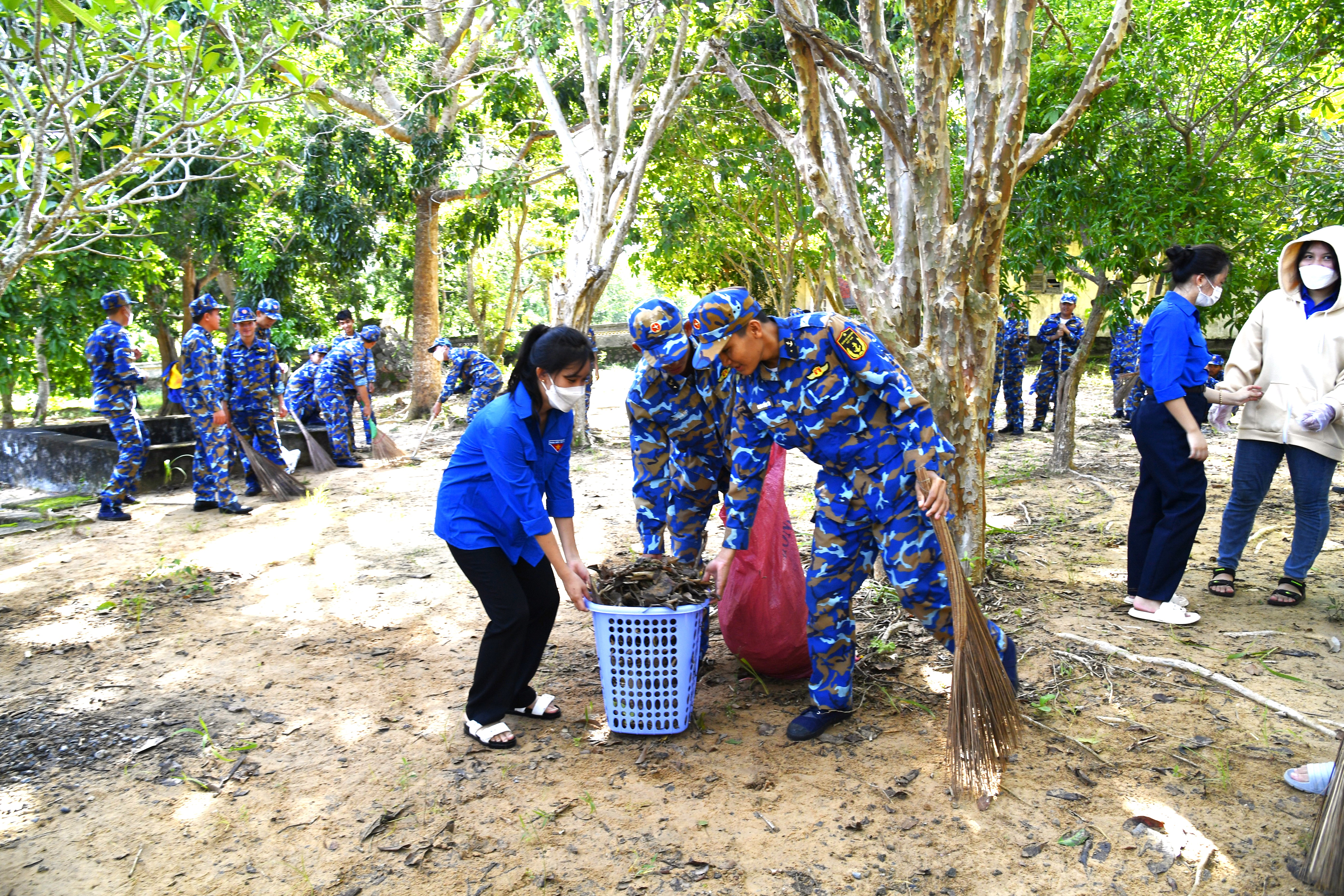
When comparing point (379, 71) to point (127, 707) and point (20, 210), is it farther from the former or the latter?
point (127, 707)

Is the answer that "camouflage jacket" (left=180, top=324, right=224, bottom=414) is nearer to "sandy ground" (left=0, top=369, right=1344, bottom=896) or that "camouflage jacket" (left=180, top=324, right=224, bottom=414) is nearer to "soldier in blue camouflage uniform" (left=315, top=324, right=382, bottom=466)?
"sandy ground" (left=0, top=369, right=1344, bottom=896)

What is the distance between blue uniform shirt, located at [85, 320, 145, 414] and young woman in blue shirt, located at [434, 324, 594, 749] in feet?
A: 16.7

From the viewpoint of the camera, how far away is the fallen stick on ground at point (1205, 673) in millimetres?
3064

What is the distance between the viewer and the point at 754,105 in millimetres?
4855

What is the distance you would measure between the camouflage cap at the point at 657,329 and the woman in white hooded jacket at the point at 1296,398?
2.72 metres

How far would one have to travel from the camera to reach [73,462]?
26.3 ft

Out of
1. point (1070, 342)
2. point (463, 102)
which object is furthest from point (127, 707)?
point (463, 102)

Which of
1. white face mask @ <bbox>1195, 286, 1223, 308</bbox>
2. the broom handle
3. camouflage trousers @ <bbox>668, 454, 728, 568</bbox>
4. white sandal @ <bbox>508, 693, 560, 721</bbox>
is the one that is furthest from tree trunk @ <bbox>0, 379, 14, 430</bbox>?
white face mask @ <bbox>1195, 286, 1223, 308</bbox>

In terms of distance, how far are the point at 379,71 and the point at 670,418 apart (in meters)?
10.2

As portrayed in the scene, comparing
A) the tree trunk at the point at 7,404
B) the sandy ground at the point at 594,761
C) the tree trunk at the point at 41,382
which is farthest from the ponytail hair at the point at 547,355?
the tree trunk at the point at 7,404

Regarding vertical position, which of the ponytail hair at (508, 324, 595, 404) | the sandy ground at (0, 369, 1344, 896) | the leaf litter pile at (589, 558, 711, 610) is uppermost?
the ponytail hair at (508, 324, 595, 404)

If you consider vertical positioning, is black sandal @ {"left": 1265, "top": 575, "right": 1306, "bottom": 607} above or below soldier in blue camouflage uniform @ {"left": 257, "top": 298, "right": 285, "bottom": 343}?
below

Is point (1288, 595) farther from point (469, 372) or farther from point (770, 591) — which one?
point (469, 372)

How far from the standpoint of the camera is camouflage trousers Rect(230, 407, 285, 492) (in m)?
7.81
